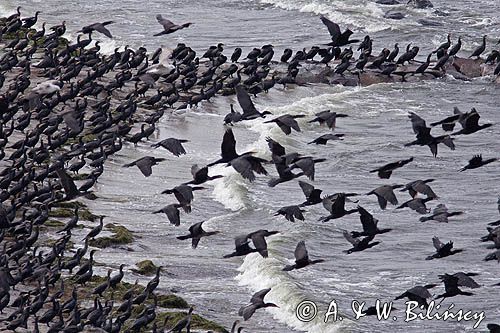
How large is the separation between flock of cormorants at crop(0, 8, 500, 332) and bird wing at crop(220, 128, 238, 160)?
0.08ft

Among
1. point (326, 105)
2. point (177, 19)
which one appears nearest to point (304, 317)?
point (326, 105)

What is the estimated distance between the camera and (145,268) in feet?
73.3

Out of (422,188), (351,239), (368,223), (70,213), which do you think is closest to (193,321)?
(351,239)

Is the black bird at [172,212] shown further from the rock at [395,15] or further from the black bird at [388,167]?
the rock at [395,15]

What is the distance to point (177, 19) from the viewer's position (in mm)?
52875

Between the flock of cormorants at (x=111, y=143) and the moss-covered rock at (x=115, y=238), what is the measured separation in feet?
0.59

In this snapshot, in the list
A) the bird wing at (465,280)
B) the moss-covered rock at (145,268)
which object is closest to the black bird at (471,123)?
the bird wing at (465,280)

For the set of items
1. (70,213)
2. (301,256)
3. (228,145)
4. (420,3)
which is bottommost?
(420,3)

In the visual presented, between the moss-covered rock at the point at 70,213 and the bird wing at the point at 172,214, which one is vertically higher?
the bird wing at the point at 172,214

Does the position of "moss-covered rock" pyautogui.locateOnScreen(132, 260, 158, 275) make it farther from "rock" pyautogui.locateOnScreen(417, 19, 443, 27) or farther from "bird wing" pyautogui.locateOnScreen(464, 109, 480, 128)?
"rock" pyautogui.locateOnScreen(417, 19, 443, 27)

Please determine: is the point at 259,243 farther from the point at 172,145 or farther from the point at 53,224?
the point at 53,224

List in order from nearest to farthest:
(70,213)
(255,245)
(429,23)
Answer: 1. (255,245)
2. (70,213)
3. (429,23)

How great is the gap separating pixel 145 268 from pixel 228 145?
2.50m

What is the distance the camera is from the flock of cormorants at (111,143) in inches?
796
